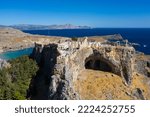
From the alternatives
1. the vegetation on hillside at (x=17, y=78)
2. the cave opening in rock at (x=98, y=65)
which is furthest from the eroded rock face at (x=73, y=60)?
the vegetation on hillside at (x=17, y=78)

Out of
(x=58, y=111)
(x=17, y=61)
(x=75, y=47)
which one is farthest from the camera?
(x=17, y=61)

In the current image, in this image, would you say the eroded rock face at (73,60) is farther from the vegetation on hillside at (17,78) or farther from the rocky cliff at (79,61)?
the vegetation on hillside at (17,78)

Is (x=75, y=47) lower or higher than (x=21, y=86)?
higher

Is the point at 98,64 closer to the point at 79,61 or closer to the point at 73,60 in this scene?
the point at 79,61

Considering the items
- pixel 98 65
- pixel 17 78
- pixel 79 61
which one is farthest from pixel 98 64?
pixel 17 78

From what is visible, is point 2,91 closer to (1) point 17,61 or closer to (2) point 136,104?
(1) point 17,61

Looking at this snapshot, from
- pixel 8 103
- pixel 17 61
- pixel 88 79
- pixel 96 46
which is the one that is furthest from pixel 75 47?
pixel 8 103

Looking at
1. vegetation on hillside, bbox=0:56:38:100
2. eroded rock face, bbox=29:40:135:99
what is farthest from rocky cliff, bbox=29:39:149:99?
vegetation on hillside, bbox=0:56:38:100
